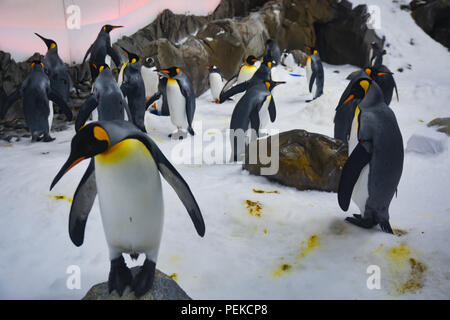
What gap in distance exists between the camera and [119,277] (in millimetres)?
1392

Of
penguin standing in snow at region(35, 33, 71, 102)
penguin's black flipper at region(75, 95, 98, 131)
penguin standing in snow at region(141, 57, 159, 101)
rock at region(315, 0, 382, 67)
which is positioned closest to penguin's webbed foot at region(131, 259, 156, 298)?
penguin's black flipper at region(75, 95, 98, 131)

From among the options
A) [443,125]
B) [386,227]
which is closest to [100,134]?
[386,227]

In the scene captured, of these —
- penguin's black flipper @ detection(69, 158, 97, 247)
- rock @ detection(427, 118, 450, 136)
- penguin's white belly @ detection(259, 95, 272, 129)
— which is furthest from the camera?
rock @ detection(427, 118, 450, 136)

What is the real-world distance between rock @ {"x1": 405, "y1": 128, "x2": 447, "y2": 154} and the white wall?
5.62 meters

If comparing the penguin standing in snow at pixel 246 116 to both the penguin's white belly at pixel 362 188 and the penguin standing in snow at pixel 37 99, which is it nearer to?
the penguin's white belly at pixel 362 188

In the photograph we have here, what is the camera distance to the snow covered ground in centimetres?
178

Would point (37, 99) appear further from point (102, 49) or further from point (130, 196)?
point (130, 196)

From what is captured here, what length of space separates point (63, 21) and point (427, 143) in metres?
5.86

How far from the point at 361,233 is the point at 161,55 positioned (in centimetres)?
528

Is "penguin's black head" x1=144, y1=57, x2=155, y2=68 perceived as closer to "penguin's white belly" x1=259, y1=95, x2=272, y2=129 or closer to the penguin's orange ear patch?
"penguin's white belly" x1=259, y1=95, x2=272, y2=129

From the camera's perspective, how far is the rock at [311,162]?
2.79 m

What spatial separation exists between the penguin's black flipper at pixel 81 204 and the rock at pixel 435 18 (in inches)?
384

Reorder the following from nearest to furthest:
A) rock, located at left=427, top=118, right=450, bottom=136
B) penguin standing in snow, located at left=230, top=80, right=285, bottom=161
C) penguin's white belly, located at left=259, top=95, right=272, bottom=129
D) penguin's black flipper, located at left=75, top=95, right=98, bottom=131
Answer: penguin's black flipper, located at left=75, top=95, right=98, bottom=131 → penguin standing in snow, located at left=230, top=80, right=285, bottom=161 → penguin's white belly, located at left=259, top=95, right=272, bottom=129 → rock, located at left=427, top=118, right=450, bottom=136
